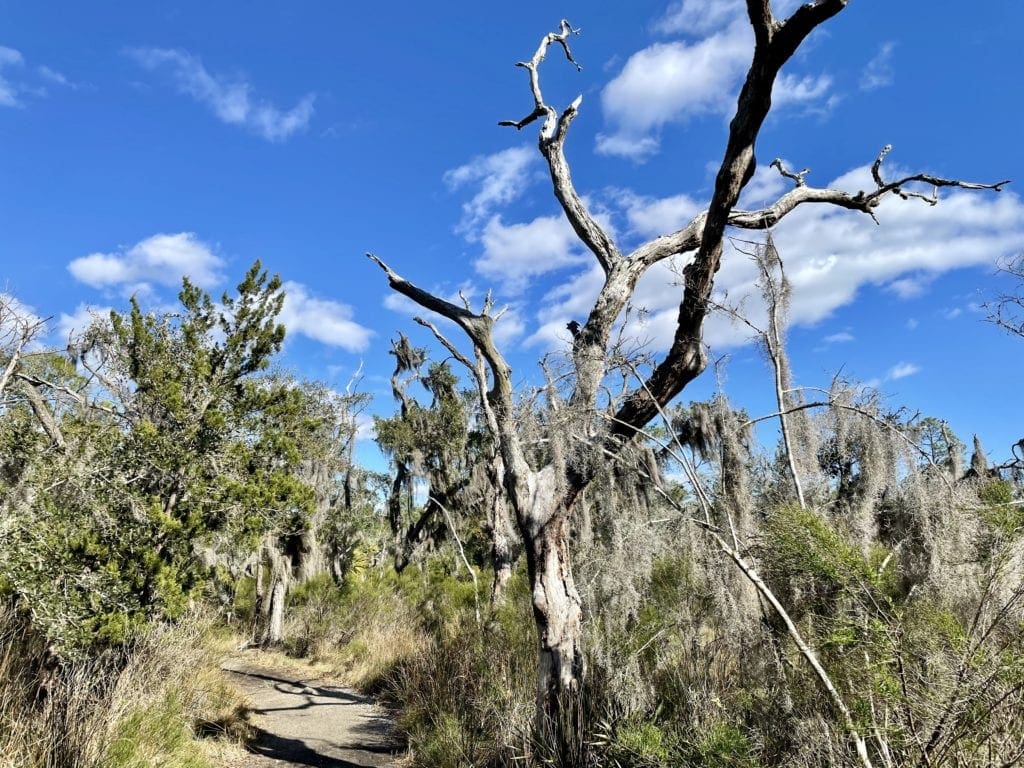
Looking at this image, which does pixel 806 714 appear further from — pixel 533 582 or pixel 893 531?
pixel 893 531

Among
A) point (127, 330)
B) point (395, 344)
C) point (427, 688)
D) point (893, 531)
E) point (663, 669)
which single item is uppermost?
point (395, 344)

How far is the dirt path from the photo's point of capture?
254 inches

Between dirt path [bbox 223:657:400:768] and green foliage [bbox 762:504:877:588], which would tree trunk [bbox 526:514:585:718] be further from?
dirt path [bbox 223:657:400:768]

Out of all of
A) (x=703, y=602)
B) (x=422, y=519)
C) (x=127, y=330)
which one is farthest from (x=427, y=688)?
(x=422, y=519)

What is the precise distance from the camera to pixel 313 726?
306 inches

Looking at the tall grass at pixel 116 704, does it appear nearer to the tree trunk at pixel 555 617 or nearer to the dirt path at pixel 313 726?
the dirt path at pixel 313 726

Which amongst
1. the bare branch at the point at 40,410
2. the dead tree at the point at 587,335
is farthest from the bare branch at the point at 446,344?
the bare branch at the point at 40,410

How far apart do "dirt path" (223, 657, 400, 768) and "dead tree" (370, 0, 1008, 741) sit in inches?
119

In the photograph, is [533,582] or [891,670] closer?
[891,670]

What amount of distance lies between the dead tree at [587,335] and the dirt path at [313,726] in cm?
302

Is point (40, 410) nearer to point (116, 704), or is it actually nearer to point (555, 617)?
point (116, 704)

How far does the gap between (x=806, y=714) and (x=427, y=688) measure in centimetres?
517

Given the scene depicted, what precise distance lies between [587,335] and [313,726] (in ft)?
20.5

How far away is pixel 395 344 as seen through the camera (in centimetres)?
1606
